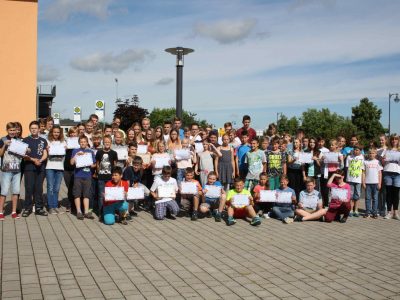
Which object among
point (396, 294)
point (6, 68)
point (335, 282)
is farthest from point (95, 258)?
point (6, 68)

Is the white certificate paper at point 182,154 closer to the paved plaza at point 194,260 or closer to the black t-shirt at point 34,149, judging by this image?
the paved plaza at point 194,260

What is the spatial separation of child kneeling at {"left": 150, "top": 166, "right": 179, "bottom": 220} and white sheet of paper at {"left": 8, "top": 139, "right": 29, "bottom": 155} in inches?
107

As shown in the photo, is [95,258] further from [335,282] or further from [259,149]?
[259,149]

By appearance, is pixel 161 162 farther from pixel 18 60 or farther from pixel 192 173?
pixel 18 60

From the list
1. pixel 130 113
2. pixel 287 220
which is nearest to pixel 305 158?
pixel 287 220

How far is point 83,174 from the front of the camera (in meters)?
9.91

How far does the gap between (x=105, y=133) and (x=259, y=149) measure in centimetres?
364

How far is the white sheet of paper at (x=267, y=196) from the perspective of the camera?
10352mm

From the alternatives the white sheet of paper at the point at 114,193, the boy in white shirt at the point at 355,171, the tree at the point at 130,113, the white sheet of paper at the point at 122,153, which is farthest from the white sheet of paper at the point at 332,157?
the tree at the point at 130,113

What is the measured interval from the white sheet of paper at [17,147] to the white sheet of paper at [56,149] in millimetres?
615

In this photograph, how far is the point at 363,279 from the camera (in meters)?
6.14

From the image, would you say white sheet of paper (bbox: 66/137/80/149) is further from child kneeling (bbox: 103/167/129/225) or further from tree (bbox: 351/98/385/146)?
tree (bbox: 351/98/385/146)

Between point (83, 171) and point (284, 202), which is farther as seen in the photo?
point (284, 202)

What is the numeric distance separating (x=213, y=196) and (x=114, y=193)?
2.17m
